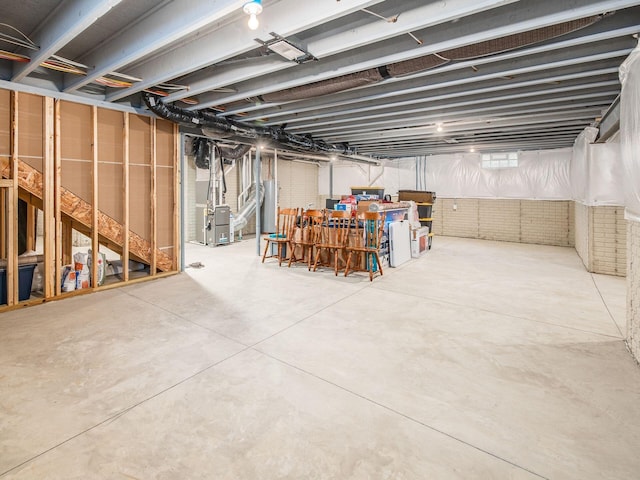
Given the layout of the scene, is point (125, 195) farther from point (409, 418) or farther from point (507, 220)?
point (507, 220)

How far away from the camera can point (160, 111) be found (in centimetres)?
430

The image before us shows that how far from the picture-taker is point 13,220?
3639 millimetres

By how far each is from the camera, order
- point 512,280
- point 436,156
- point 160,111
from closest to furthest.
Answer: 1. point 160,111
2. point 512,280
3. point 436,156

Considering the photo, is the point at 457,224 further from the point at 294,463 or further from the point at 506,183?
the point at 294,463

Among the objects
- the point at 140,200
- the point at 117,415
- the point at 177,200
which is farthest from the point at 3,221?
the point at 117,415

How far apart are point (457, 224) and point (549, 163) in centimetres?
275

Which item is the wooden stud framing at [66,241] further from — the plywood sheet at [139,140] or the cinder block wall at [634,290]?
the cinder block wall at [634,290]

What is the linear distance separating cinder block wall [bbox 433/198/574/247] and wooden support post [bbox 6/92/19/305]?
960cm

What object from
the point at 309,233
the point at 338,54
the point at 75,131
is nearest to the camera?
the point at 338,54

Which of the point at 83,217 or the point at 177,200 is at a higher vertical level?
the point at 177,200

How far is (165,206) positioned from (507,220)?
857 centimetres

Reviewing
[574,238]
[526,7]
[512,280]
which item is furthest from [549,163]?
[526,7]

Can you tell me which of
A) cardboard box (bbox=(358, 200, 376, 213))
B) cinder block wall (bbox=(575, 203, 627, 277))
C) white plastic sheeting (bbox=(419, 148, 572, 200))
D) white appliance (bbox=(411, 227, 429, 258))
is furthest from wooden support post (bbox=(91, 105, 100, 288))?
white plastic sheeting (bbox=(419, 148, 572, 200))

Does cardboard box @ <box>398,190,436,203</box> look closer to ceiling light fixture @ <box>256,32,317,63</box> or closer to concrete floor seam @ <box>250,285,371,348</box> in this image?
concrete floor seam @ <box>250,285,371,348</box>
